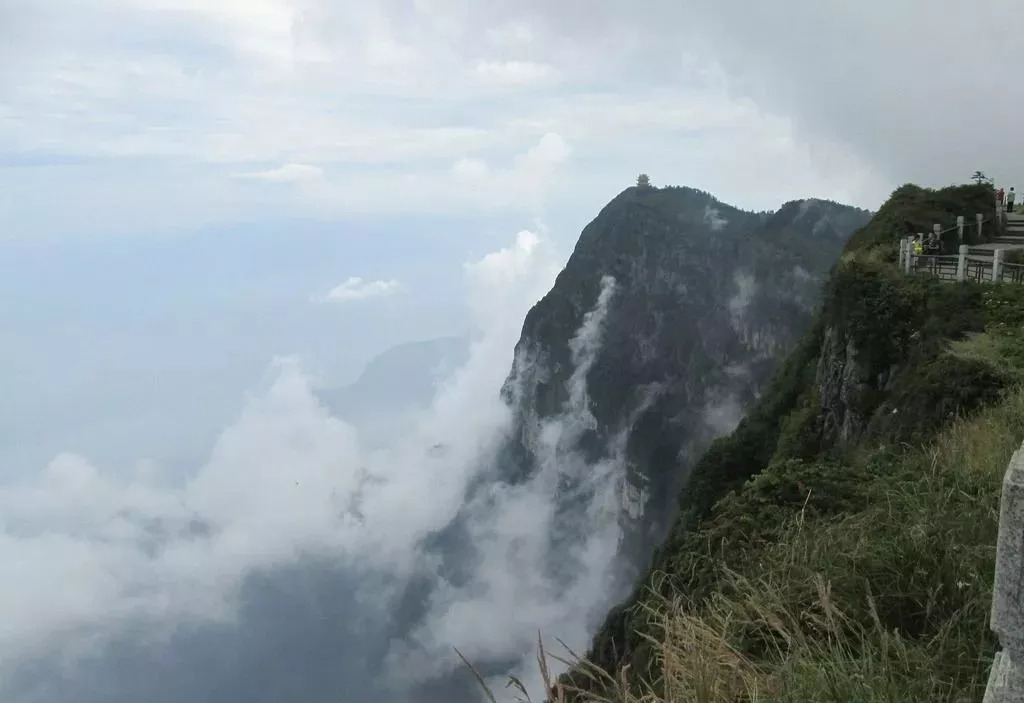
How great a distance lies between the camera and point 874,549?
412 cm

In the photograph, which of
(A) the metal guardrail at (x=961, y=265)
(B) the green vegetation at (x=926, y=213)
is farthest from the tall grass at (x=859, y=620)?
(B) the green vegetation at (x=926, y=213)

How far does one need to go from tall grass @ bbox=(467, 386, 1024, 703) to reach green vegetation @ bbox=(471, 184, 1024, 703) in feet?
0.04

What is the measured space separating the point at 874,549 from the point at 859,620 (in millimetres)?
501

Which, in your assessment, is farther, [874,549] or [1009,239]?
[1009,239]

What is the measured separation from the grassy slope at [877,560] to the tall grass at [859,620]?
0.03 feet

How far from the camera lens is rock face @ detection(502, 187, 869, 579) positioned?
3647 inches

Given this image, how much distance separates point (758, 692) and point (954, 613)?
1066 millimetres

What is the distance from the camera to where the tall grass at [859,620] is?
3057mm

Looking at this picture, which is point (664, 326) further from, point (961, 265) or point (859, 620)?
point (859, 620)

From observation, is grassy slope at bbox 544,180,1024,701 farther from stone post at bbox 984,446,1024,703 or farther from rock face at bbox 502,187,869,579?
rock face at bbox 502,187,869,579

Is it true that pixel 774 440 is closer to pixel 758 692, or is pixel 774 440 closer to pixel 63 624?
pixel 758 692

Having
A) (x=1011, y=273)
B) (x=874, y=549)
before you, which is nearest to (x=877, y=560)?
(x=874, y=549)

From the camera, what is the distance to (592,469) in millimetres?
109562

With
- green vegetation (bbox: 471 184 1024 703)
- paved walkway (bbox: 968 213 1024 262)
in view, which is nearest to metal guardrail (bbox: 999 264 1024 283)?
green vegetation (bbox: 471 184 1024 703)
